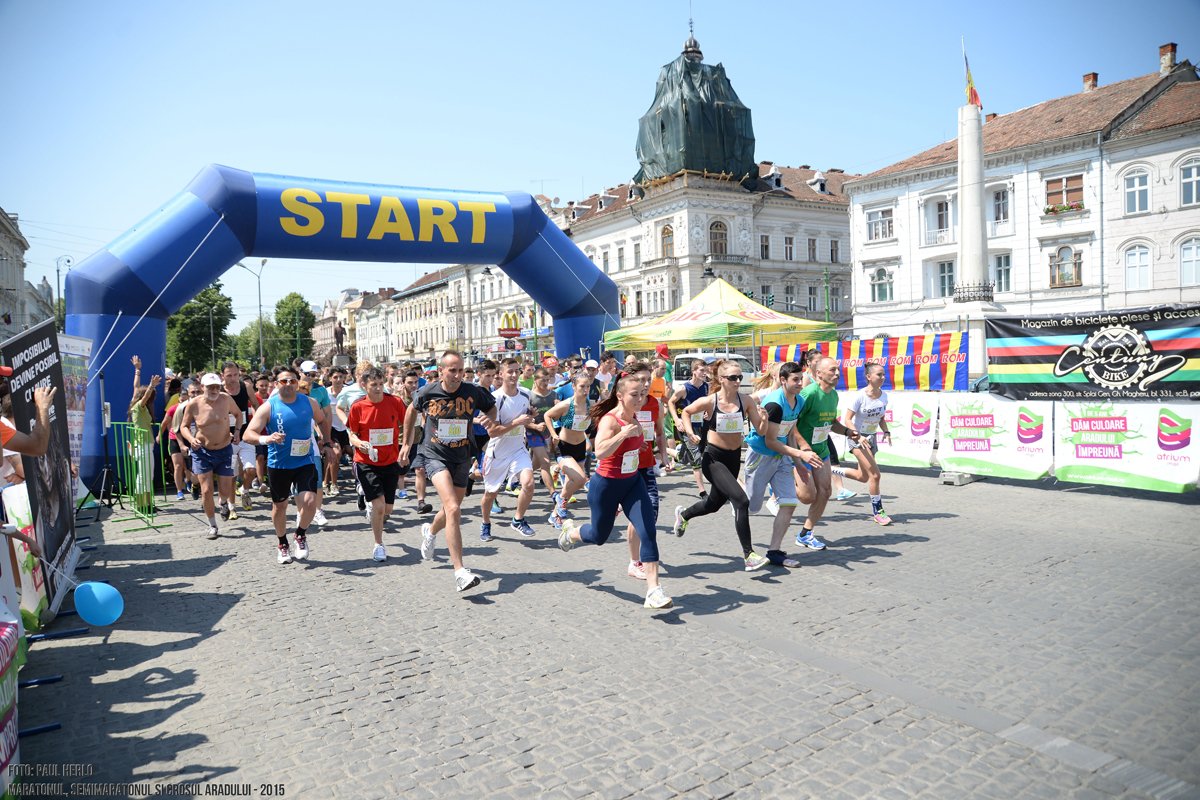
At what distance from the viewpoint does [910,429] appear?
1256 cm

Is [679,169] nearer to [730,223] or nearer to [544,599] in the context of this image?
[730,223]

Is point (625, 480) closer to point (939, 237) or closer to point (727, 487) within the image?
point (727, 487)

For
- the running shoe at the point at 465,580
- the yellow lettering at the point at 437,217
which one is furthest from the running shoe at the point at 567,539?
the yellow lettering at the point at 437,217

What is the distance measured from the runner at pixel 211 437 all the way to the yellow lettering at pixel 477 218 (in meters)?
7.91

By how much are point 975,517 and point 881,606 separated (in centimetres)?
393

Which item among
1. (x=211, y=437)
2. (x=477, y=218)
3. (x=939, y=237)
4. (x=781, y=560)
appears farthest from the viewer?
(x=939, y=237)

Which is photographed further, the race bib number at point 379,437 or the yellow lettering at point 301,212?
the yellow lettering at point 301,212

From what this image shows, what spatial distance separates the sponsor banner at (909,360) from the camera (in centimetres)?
1304

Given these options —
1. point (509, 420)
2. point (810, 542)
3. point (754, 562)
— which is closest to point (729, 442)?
point (754, 562)

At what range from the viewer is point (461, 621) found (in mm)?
5961

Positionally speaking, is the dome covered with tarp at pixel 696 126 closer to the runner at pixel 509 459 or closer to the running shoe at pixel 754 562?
the runner at pixel 509 459

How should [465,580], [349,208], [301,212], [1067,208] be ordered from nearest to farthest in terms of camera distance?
[465,580]
[301,212]
[349,208]
[1067,208]

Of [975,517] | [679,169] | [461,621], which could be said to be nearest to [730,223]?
[679,169]

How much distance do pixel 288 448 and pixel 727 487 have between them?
14.2 feet
